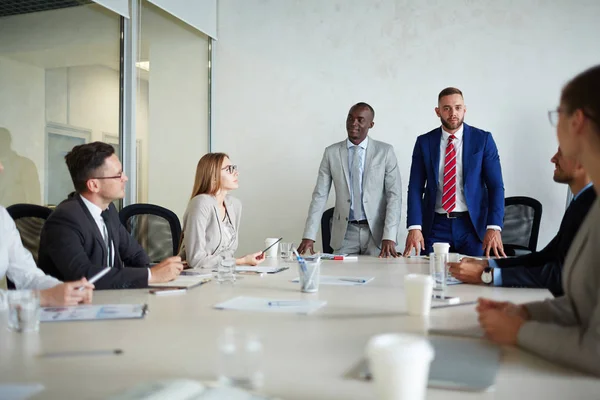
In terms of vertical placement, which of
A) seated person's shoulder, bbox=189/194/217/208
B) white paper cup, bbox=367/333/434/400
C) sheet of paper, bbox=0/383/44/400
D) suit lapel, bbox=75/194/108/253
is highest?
seated person's shoulder, bbox=189/194/217/208

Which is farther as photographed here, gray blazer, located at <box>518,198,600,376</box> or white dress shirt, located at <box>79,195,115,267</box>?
white dress shirt, located at <box>79,195,115,267</box>

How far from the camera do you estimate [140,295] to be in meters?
2.05

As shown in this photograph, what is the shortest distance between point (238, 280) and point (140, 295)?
1.65ft

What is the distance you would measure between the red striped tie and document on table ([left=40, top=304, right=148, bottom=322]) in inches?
96.3

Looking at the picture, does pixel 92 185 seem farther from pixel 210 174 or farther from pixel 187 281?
pixel 210 174

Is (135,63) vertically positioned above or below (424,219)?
above

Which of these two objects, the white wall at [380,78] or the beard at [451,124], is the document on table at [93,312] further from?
the white wall at [380,78]

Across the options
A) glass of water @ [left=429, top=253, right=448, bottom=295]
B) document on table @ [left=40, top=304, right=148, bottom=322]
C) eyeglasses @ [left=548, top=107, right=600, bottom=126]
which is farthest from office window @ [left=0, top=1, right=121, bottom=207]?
eyeglasses @ [left=548, top=107, right=600, bottom=126]

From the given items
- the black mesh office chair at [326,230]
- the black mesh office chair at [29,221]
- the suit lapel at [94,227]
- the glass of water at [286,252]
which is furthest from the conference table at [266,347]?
the black mesh office chair at [326,230]

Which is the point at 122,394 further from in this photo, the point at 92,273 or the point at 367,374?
the point at 92,273

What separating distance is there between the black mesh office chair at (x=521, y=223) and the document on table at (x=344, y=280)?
221cm

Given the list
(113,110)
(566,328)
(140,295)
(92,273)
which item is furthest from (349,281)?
(113,110)

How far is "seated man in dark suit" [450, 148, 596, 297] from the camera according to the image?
205cm

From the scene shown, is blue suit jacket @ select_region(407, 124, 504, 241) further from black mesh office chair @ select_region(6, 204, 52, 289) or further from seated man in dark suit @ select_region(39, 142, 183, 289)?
black mesh office chair @ select_region(6, 204, 52, 289)
